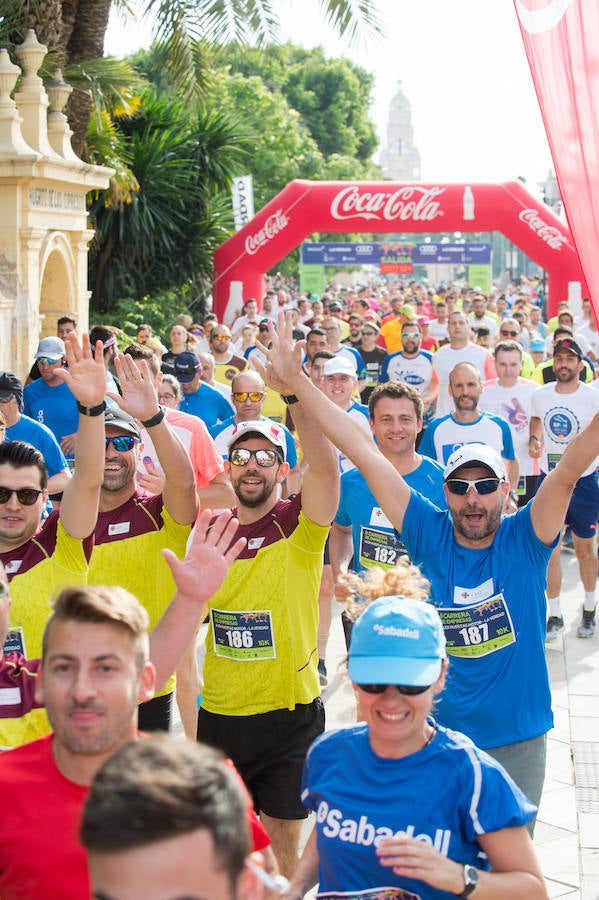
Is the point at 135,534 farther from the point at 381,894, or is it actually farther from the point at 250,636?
the point at 381,894

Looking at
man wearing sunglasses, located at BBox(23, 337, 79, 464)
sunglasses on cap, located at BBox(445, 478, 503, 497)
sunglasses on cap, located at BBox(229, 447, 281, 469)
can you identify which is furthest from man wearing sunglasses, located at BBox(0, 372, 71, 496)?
sunglasses on cap, located at BBox(445, 478, 503, 497)

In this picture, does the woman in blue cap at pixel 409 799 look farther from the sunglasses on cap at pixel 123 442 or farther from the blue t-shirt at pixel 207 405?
the blue t-shirt at pixel 207 405

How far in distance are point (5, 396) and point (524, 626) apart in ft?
12.6

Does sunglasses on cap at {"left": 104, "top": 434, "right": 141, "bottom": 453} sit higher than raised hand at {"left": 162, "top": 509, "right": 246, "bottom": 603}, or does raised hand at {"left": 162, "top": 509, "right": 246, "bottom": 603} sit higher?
sunglasses on cap at {"left": 104, "top": 434, "right": 141, "bottom": 453}

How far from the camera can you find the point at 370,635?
2980mm

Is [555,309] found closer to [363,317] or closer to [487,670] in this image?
[363,317]

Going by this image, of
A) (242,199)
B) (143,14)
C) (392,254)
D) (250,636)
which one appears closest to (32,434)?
(250,636)

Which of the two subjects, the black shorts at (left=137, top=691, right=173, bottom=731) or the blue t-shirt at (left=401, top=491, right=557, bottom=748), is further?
the black shorts at (left=137, top=691, right=173, bottom=731)

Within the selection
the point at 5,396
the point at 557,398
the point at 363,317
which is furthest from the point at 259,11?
the point at 5,396

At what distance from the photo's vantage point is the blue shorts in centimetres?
912

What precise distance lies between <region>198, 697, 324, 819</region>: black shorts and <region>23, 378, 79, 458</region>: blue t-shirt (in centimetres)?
423

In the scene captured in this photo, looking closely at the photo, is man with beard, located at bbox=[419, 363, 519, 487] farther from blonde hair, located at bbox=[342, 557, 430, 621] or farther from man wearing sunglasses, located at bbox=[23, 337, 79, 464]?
blonde hair, located at bbox=[342, 557, 430, 621]

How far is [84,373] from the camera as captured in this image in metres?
4.06

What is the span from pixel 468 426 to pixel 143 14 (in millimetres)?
11462
